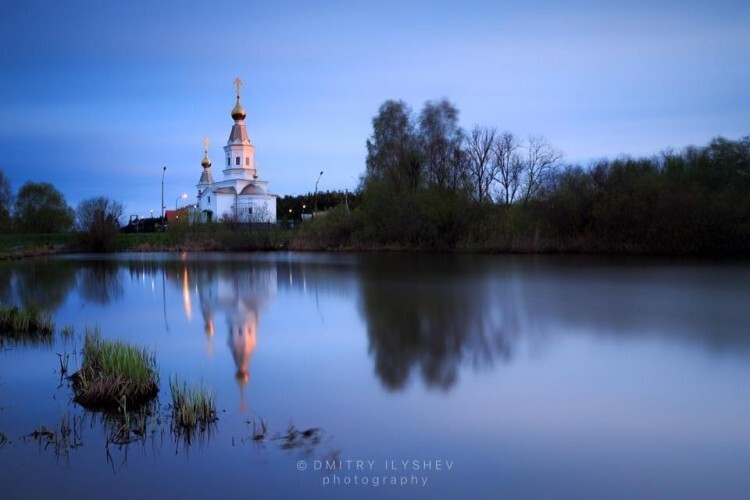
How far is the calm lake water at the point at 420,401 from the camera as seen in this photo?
15.1ft

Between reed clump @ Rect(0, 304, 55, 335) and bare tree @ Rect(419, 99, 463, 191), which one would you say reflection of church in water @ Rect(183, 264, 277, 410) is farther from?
bare tree @ Rect(419, 99, 463, 191)

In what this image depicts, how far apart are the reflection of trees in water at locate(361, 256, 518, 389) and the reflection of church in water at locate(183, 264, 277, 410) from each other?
82.0 inches

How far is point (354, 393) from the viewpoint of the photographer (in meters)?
6.75

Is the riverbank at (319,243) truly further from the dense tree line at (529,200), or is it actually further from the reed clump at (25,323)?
the reed clump at (25,323)

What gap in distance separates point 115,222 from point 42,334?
40.0 meters

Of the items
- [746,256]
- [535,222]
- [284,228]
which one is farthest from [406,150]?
[746,256]

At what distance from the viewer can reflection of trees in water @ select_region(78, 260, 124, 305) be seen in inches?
653

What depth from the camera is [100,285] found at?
20.0 m

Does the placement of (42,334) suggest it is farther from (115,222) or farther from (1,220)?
(1,220)

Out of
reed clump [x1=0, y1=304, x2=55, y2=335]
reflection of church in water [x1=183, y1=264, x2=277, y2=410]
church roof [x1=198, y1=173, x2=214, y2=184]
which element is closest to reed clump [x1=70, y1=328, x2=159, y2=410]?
reflection of church in water [x1=183, y1=264, x2=277, y2=410]

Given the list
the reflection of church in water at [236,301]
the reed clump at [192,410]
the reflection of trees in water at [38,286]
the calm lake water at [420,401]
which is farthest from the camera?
the reflection of trees in water at [38,286]

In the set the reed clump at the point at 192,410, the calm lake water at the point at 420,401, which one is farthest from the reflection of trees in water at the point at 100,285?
the reed clump at the point at 192,410

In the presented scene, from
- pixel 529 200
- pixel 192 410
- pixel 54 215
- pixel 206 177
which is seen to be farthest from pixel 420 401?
pixel 206 177

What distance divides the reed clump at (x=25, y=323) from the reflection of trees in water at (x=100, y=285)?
4.12m
